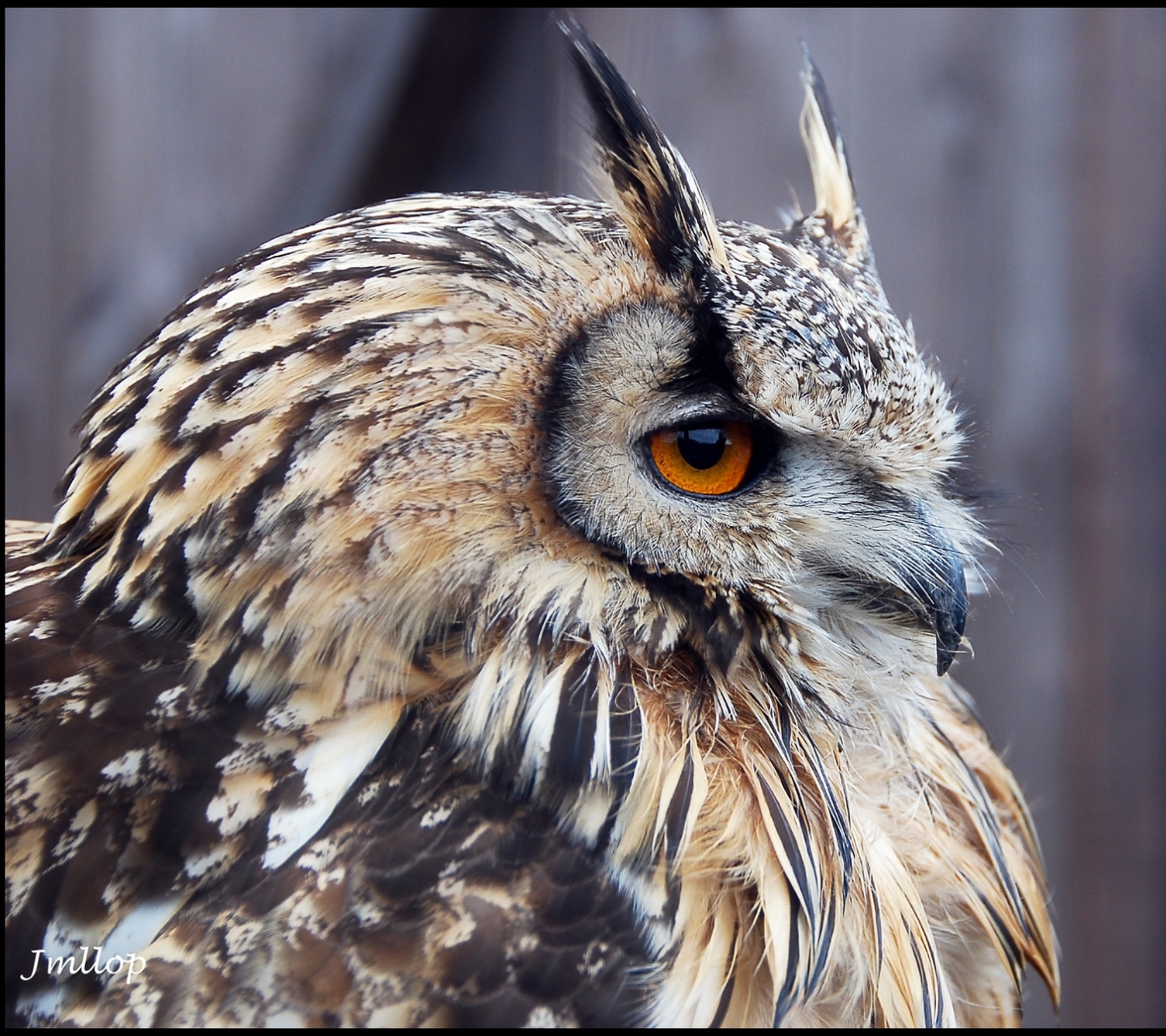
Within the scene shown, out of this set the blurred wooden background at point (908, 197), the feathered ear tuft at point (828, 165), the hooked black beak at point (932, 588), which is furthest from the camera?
the blurred wooden background at point (908, 197)

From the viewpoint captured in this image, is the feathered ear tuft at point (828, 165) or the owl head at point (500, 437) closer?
the owl head at point (500, 437)

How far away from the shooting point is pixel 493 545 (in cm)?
65

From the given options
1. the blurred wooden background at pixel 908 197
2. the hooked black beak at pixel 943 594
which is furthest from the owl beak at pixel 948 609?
the blurred wooden background at pixel 908 197

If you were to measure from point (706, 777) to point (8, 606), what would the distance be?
532 mm

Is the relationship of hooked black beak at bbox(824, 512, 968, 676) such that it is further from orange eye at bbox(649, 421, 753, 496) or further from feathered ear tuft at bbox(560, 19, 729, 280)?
feathered ear tuft at bbox(560, 19, 729, 280)

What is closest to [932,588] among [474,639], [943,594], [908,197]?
[943,594]

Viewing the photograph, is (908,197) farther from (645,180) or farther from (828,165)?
(645,180)

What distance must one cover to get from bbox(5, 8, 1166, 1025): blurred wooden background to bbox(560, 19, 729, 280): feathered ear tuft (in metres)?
0.64

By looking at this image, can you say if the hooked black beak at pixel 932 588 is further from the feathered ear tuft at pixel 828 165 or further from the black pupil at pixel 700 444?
the feathered ear tuft at pixel 828 165

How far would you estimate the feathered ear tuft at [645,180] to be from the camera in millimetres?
686

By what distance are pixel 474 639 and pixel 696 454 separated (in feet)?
0.68

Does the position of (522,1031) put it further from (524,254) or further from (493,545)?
(524,254)

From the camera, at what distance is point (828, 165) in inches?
36.4

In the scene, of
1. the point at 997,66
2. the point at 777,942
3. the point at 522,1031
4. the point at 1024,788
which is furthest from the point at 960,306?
the point at 522,1031
